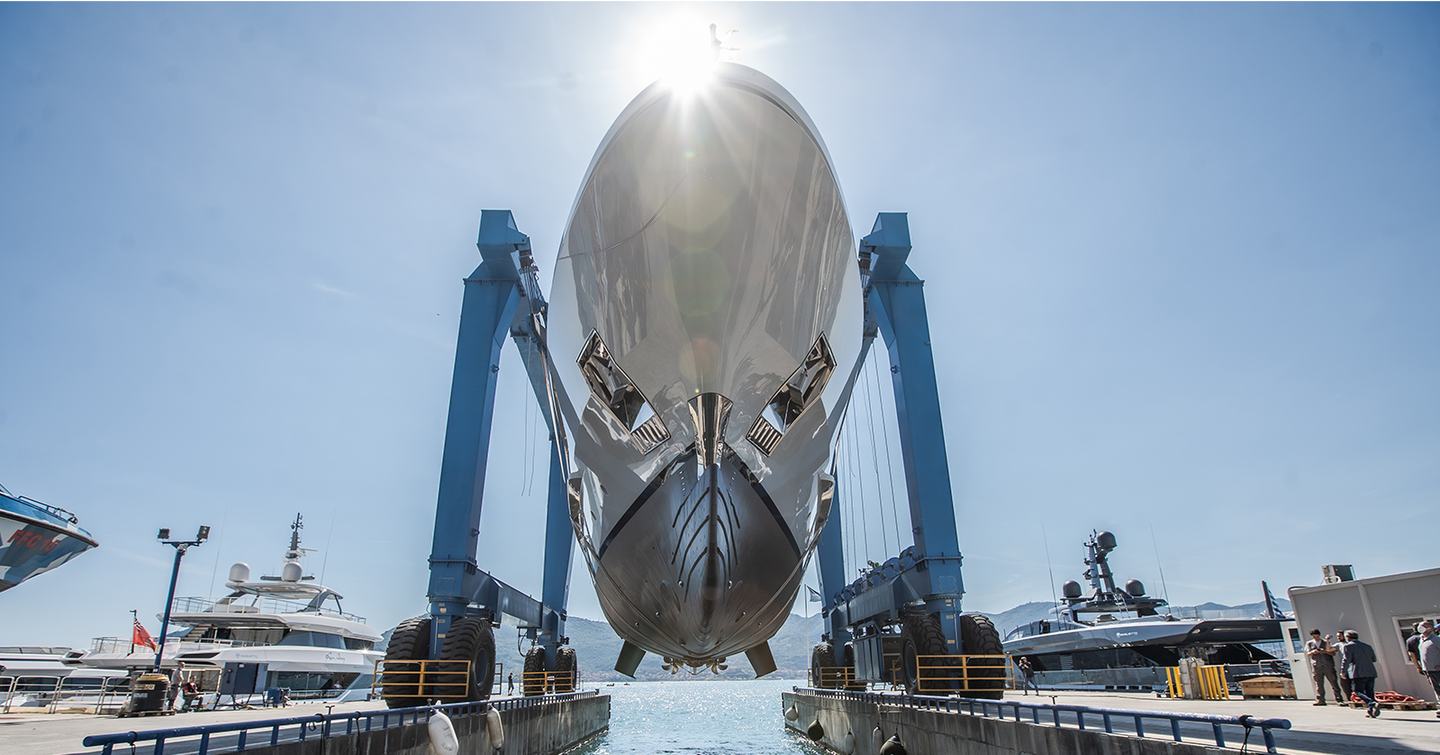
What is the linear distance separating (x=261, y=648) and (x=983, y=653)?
24762 mm

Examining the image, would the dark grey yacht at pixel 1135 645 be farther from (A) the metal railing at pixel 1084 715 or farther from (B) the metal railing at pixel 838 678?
(A) the metal railing at pixel 1084 715

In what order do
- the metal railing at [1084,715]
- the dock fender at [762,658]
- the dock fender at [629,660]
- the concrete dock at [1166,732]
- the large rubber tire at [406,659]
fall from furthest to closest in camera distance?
the dock fender at [629,660] → the dock fender at [762,658] → the large rubber tire at [406,659] → the concrete dock at [1166,732] → the metal railing at [1084,715]

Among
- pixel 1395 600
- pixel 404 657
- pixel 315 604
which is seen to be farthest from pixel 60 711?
pixel 1395 600

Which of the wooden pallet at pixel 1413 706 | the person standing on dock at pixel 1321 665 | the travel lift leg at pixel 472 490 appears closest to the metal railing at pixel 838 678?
the travel lift leg at pixel 472 490

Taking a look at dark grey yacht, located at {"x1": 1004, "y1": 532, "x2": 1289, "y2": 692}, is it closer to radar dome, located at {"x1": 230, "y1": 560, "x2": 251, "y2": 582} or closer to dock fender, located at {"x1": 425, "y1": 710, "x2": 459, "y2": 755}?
dock fender, located at {"x1": 425, "y1": 710, "x2": 459, "y2": 755}

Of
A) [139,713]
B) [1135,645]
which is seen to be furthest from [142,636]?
[1135,645]

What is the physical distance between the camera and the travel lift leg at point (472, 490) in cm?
1175

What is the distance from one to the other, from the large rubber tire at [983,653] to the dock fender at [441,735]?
8016mm

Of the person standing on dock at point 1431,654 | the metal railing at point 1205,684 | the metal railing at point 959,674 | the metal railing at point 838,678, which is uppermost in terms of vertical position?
the person standing on dock at point 1431,654

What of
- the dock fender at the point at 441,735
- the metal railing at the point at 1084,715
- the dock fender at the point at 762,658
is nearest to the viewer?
the metal railing at the point at 1084,715

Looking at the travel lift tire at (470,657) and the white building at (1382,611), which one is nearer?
the white building at (1382,611)

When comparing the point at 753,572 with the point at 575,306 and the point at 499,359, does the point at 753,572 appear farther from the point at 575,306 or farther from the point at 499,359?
the point at 499,359

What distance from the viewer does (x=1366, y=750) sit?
543 centimetres

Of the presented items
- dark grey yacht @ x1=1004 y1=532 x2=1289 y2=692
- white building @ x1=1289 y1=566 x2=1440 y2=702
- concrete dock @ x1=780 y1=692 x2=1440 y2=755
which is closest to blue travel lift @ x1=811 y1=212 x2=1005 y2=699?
concrete dock @ x1=780 y1=692 x2=1440 y2=755
